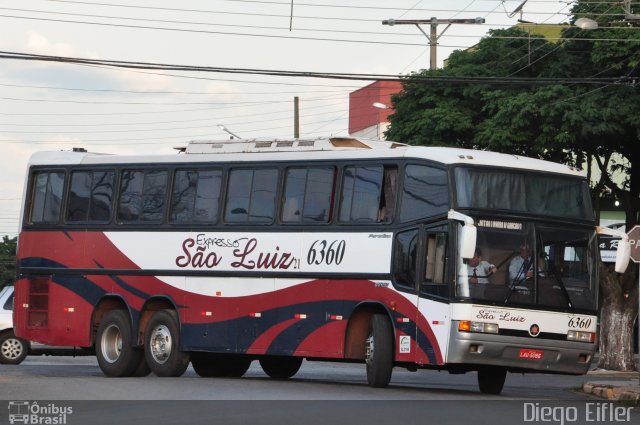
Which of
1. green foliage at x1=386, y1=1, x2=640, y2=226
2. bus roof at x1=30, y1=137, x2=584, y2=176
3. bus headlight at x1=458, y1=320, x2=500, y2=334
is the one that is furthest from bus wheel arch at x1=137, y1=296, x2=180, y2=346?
green foliage at x1=386, y1=1, x2=640, y2=226

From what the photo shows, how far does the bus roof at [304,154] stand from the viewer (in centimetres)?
2112

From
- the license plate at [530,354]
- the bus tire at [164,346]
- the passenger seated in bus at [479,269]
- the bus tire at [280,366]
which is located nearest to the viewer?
the passenger seated in bus at [479,269]

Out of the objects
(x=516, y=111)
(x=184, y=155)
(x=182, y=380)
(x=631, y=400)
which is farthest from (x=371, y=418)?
(x=516, y=111)

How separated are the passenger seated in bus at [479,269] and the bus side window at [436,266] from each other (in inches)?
15.0

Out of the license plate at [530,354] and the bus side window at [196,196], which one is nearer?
the license plate at [530,354]

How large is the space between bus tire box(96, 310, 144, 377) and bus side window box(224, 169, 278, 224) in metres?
2.78

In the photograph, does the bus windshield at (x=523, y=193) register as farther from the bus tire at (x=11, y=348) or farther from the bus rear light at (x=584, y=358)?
the bus tire at (x=11, y=348)

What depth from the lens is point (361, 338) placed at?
21.9m

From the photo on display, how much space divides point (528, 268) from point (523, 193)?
120 centimetres

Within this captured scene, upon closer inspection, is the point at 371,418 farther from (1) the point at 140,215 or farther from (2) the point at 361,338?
(1) the point at 140,215

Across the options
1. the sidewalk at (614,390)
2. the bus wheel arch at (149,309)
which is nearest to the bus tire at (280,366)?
the bus wheel arch at (149,309)

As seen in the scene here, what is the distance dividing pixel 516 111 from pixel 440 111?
311 cm

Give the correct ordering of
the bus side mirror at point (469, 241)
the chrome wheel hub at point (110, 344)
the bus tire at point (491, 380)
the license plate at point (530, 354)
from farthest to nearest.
A: the chrome wheel hub at point (110, 344) < the bus tire at point (491, 380) < the license plate at point (530, 354) < the bus side mirror at point (469, 241)

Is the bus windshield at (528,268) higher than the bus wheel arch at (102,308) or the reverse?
higher
